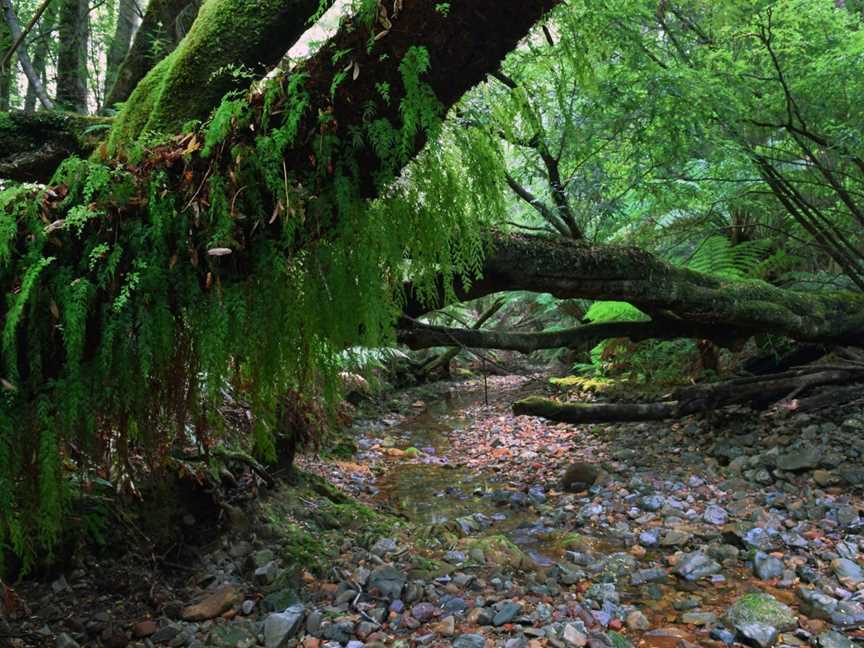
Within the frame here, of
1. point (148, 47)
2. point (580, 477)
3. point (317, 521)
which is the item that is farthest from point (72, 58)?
point (580, 477)

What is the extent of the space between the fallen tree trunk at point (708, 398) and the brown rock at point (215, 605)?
12.3 feet

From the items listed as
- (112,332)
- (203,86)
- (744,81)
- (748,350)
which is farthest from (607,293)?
(748,350)

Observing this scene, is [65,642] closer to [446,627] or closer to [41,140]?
[446,627]

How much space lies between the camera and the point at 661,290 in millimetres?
5000

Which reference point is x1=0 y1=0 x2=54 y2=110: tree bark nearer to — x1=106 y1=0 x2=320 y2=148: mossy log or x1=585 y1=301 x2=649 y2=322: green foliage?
x1=106 y1=0 x2=320 y2=148: mossy log

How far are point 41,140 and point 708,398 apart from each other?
19.1 ft

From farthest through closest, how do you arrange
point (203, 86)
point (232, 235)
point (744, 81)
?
point (744, 81) < point (203, 86) < point (232, 235)

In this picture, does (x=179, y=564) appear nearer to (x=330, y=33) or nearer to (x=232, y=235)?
(x=232, y=235)

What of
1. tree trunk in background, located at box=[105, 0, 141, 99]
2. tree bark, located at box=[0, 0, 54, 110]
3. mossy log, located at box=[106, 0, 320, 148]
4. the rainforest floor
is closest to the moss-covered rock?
the rainforest floor

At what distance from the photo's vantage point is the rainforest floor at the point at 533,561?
294 centimetres

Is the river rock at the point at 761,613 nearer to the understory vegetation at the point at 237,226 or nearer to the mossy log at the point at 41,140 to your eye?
the understory vegetation at the point at 237,226

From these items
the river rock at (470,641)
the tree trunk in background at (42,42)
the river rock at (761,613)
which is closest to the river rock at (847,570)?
the river rock at (761,613)

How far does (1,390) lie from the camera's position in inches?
63.6

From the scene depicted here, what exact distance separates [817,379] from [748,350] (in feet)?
8.29
